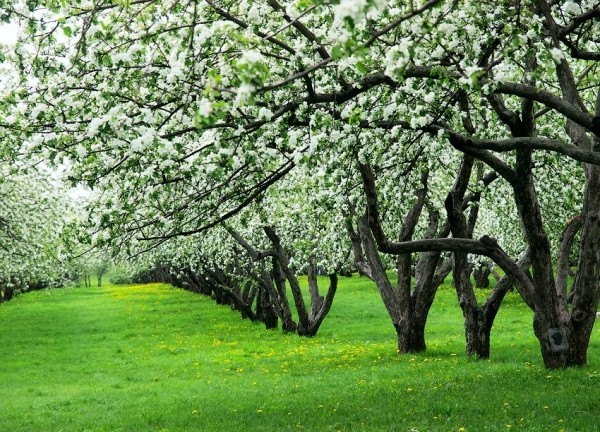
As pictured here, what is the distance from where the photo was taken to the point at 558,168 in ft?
49.0

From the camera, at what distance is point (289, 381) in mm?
17391

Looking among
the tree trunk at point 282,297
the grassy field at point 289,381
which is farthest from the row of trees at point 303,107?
the tree trunk at point 282,297

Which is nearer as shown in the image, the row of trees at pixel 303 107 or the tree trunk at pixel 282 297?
the row of trees at pixel 303 107

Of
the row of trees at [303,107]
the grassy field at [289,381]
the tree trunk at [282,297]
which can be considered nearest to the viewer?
the row of trees at [303,107]

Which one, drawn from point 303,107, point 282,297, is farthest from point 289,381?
point 282,297

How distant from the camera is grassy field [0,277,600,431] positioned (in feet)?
37.7

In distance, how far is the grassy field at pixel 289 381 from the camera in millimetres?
11477

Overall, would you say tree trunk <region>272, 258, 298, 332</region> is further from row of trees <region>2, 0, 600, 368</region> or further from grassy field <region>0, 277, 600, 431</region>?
row of trees <region>2, 0, 600, 368</region>

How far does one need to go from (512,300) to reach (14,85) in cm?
3549

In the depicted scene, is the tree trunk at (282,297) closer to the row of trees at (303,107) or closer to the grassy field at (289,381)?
the grassy field at (289,381)

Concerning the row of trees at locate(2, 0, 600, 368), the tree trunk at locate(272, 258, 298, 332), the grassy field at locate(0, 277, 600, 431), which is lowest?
the grassy field at locate(0, 277, 600, 431)

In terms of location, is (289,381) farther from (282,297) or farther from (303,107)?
(282,297)

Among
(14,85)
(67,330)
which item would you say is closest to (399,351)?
(14,85)

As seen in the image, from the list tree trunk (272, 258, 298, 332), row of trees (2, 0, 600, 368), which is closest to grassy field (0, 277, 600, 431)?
tree trunk (272, 258, 298, 332)
